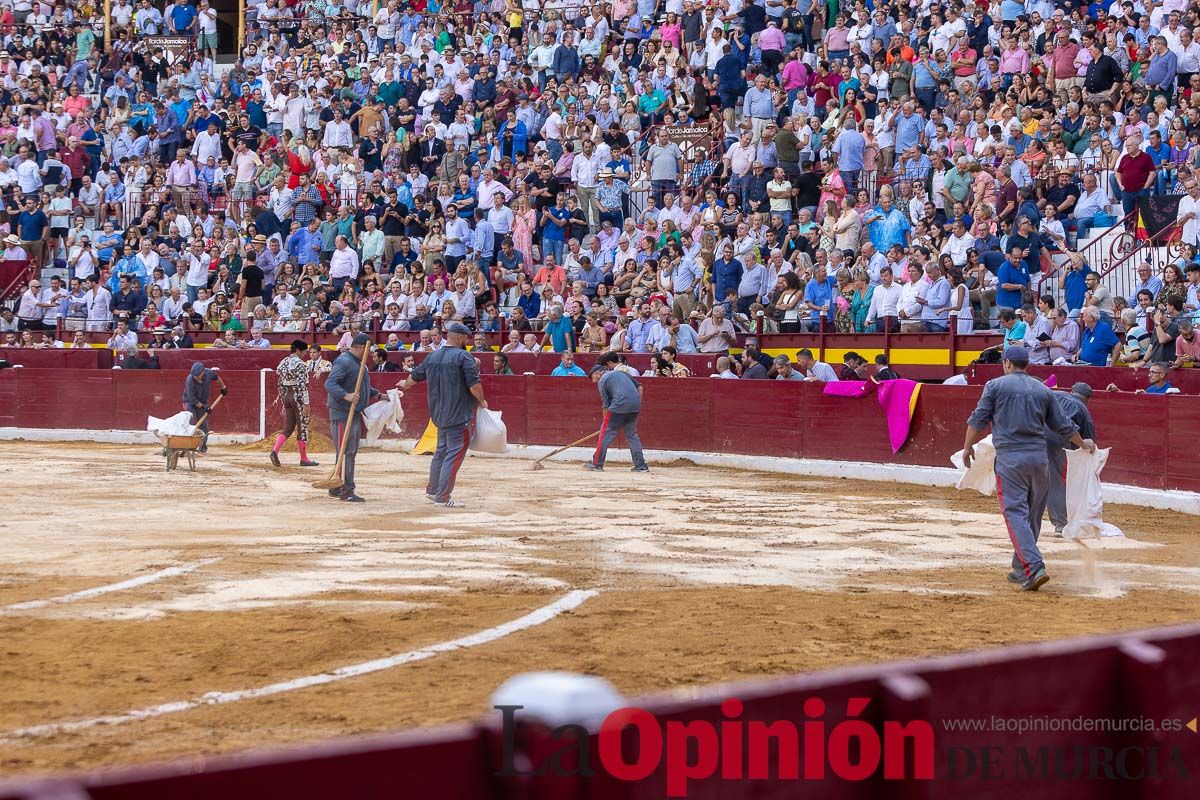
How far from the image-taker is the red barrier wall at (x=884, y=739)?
2.21 meters

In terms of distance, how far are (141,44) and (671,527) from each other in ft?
83.4

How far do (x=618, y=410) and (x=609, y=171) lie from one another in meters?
6.40

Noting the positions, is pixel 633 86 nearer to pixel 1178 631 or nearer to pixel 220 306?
pixel 220 306

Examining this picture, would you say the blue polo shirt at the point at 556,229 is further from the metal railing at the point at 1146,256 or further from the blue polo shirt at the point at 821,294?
the metal railing at the point at 1146,256

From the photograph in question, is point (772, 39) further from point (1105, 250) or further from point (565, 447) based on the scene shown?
point (565, 447)

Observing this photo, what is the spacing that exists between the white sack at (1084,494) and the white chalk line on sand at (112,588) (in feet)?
20.2

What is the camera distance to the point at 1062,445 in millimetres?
10344

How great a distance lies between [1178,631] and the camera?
329 cm

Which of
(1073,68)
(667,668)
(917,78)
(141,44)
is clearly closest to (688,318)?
(917,78)

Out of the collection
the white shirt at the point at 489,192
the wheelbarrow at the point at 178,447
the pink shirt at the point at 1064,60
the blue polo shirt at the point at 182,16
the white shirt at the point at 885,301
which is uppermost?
the blue polo shirt at the point at 182,16

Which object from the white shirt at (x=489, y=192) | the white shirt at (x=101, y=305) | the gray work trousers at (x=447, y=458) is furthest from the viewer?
the white shirt at (x=101, y=305)

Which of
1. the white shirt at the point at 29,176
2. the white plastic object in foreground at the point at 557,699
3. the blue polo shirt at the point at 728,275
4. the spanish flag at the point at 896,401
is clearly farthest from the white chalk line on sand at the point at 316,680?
the white shirt at the point at 29,176

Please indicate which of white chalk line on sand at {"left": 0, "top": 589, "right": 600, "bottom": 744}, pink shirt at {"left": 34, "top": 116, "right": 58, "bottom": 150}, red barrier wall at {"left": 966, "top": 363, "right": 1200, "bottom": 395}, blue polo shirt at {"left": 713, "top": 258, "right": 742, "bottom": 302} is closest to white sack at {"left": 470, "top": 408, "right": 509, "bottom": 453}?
white chalk line on sand at {"left": 0, "top": 589, "right": 600, "bottom": 744}

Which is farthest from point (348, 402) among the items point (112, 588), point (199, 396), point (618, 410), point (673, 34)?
point (673, 34)
